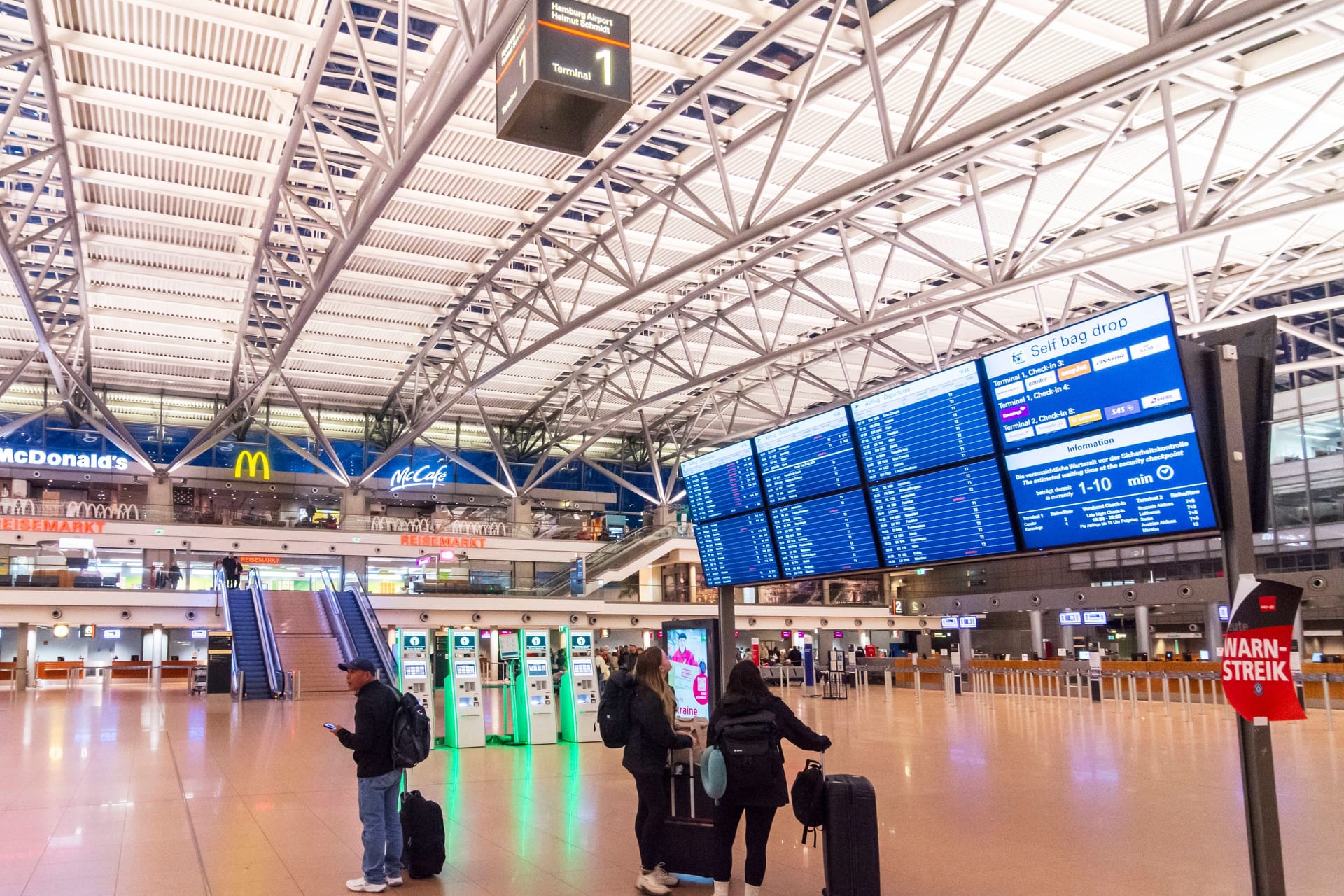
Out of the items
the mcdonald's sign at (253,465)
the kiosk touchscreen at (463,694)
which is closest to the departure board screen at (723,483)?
the kiosk touchscreen at (463,694)

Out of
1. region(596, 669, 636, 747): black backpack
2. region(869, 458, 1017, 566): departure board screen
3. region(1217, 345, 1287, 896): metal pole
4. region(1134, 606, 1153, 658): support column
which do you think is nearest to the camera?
region(1217, 345, 1287, 896): metal pole

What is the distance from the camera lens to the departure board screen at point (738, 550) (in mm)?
10273

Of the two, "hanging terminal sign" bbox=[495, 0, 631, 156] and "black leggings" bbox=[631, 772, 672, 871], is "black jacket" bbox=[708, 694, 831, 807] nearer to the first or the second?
"black leggings" bbox=[631, 772, 672, 871]

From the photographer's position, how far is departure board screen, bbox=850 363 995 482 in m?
7.73

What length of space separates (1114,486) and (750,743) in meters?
2.87

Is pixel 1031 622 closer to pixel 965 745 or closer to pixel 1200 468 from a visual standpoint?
pixel 965 745

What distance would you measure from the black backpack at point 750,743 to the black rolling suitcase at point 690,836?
0.88 m

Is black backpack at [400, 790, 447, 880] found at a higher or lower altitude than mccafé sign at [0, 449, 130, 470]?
lower

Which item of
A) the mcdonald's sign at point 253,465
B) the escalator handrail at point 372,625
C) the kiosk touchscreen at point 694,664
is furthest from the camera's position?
the mcdonald's sign at point 253,465

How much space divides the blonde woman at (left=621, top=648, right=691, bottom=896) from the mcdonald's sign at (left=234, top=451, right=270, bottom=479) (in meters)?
38.1

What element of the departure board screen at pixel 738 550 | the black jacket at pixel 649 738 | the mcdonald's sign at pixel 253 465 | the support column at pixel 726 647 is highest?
the mcdonald's sign at pixel 253 465

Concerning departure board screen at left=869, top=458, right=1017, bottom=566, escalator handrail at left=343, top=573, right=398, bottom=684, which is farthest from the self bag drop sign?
escalator handrail at left=343, top=573, right=398, bottom=684

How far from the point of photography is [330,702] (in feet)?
79.8

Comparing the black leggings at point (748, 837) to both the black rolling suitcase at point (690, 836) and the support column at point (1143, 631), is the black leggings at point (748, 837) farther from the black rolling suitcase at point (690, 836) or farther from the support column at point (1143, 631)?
the support column at point (1143, 631)
